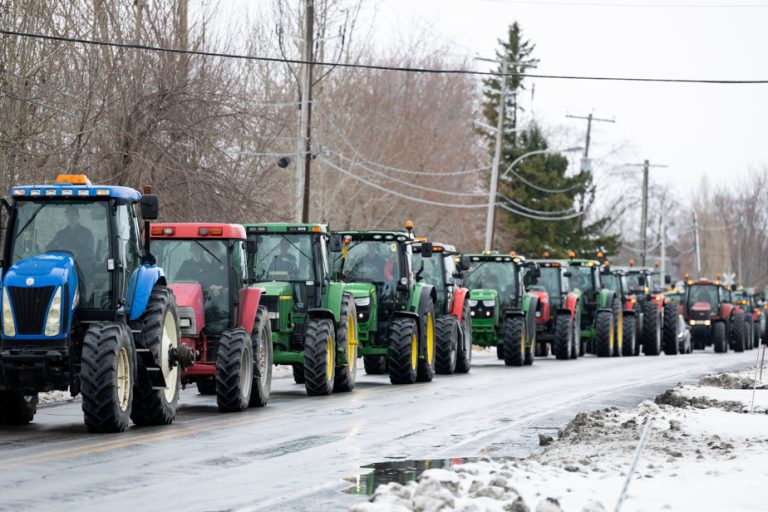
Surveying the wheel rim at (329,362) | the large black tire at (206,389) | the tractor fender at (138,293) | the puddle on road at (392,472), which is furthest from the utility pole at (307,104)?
the puddle on road at (392,472)

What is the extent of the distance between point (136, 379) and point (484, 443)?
12.9ft

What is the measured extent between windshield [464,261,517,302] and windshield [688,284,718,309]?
66.2 feet

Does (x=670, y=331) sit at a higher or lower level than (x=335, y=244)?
lower

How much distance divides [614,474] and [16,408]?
7.80 metres

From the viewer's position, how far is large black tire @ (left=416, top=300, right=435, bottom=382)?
25328 mm

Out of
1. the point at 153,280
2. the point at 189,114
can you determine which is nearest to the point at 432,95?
the point at 189,114

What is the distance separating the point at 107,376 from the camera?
1445cm

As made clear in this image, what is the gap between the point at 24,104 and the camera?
25.8 meters

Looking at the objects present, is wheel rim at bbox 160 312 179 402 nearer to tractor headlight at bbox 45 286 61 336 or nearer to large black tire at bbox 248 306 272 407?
tractor headlight at bbox 45 286 61 336

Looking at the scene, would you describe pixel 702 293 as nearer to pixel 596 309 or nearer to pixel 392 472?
pixel 596 309

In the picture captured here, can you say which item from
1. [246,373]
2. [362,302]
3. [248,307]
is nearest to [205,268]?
[248,307]

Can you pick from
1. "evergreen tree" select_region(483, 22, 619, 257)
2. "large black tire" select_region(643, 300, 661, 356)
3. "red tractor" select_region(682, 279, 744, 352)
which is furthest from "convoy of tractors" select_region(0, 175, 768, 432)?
"evergreen tree" select_region(483, 22, 619, 257)

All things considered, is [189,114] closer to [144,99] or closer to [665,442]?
[144,99]

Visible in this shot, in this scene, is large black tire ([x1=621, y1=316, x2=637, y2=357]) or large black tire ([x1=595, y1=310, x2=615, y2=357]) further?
large black tire ([x1=621, y1=316, x2=637, y2=357])
